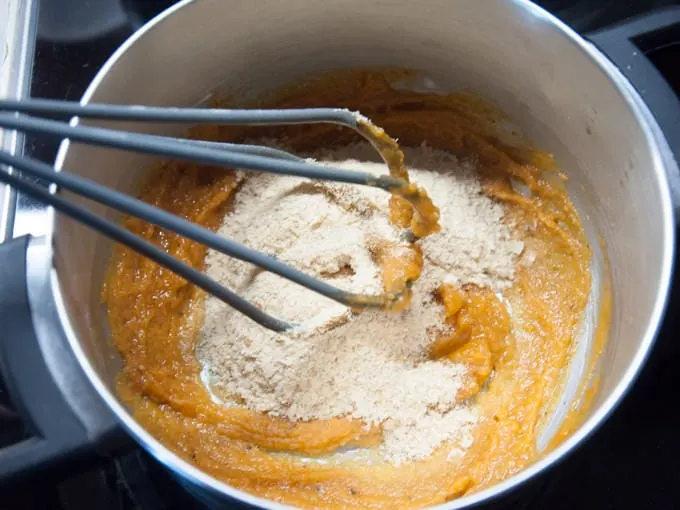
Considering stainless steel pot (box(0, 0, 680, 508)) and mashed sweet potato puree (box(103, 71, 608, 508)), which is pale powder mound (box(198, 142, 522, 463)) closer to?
mashed sweet potato puree (box(103, 71, 608, 508))

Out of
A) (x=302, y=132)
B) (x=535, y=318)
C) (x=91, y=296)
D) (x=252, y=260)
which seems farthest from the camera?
(x=302, y=132)

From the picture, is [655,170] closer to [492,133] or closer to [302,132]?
[492,133]

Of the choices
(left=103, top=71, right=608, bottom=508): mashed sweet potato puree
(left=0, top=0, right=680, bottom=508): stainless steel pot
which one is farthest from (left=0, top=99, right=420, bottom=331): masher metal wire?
(left=103, top=71, right=608, bottom=508): mashed sweet potato puree

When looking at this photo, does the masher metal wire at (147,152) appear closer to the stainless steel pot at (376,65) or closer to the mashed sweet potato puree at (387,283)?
the stainless steel pot at (376,65)

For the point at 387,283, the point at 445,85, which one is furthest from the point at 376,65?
the point at 387,283

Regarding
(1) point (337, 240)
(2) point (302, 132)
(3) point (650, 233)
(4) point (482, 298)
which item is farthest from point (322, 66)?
(3) point (650, 233)

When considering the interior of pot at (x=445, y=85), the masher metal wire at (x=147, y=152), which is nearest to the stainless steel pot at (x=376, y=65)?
the interior of pot at (x=445, y=85)

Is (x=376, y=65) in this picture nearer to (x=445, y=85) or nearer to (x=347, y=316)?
(x=445, y=85)
